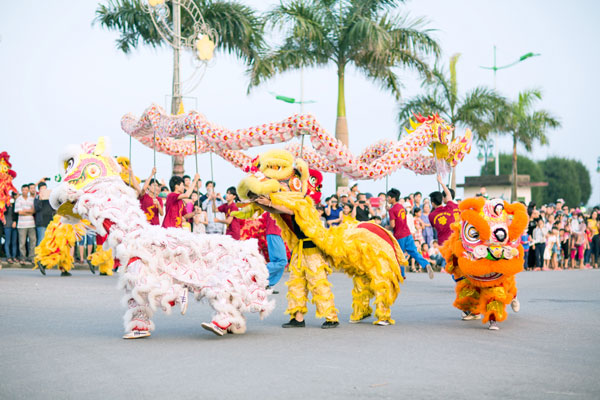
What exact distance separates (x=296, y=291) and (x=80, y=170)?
2.66 metres

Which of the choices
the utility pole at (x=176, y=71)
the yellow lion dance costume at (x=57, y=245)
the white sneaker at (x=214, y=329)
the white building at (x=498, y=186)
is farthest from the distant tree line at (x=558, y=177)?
the white sneaker at (x=214, y=329)

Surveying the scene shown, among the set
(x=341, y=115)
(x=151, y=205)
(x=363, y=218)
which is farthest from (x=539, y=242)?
(x=151, y=205)

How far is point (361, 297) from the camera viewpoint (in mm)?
8664

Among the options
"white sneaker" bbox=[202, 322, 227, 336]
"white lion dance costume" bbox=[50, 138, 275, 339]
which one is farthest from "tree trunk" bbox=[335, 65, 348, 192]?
"white sneaker" bbox=[202, 322, 227, 336]

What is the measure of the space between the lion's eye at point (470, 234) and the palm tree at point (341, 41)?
14.6 metres

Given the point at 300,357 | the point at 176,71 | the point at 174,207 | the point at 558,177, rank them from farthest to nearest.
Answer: the point at 558,177
the point at 176,71
the point at 174,207
the point at 300,357

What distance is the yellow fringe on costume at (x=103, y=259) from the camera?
49.8 ft

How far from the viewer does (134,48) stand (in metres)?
21.8

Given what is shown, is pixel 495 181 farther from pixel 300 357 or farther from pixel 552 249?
pixel 300 357

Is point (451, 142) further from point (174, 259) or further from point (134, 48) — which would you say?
point (134, 48)

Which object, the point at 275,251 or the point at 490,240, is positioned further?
the point at 275,251

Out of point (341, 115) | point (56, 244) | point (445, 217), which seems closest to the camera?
point (445, 217)

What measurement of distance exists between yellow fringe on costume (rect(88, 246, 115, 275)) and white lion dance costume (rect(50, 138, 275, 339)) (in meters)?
7.61

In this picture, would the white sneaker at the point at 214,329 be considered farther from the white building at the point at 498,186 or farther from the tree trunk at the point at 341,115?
the white building at the point at 498,186
